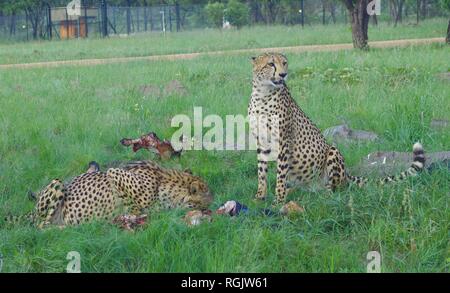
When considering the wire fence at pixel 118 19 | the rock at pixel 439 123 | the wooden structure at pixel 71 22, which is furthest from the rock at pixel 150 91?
the wooden structure at pixel 71 22

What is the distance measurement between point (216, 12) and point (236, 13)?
1399mm

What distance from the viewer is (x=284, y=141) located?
545 cm

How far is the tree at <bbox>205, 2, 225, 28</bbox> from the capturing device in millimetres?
35438

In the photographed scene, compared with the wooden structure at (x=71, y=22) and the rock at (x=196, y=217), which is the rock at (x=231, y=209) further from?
the wooden structure at (x=71, y=22)

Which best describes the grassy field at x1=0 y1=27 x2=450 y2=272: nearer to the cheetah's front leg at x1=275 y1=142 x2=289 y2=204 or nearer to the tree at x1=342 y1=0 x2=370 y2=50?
the cheetah's front leg at x1=275 y1=142 x2=289 y2=204

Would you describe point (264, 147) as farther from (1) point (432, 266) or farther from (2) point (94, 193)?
(1) point (432, 266)

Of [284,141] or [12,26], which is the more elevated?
[12,26]

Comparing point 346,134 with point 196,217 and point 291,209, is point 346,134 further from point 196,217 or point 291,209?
point 196,217

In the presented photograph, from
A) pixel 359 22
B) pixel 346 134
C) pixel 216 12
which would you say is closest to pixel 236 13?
pixel 216 12

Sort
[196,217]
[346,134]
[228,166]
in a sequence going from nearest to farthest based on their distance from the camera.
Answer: [196,217]
[228,166]
[346,134]

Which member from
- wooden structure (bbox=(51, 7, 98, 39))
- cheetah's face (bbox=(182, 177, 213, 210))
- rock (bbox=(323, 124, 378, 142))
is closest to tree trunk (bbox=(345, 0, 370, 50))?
rock (bbox=(323, 124, 378, 142))

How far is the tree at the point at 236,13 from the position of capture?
113 feet

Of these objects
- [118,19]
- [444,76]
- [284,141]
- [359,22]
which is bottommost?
[284,141]

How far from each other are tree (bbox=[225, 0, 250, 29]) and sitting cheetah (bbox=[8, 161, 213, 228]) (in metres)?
30.0
